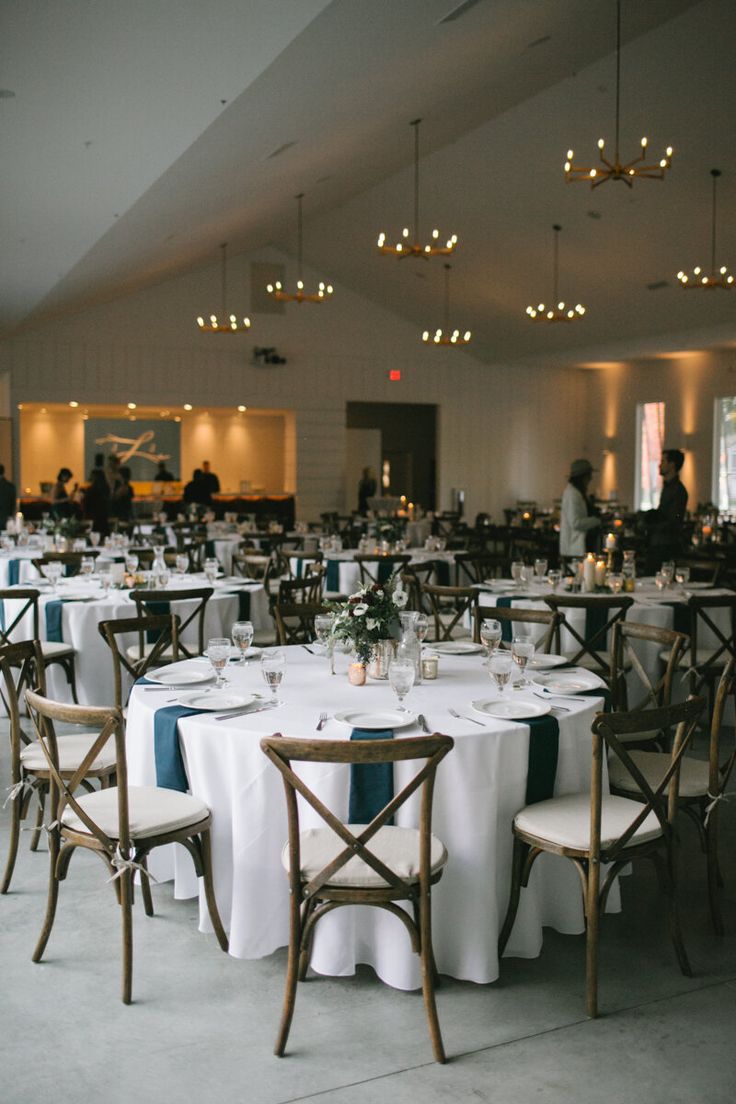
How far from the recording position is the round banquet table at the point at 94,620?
251 inches

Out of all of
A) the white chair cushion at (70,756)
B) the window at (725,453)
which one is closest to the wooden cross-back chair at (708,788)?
the white chair cushion at (70,756)

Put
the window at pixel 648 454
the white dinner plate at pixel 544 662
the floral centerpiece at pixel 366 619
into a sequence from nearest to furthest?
the floral centerpiece at pixel 366 619 < the white dinner plate at pixel 544 662 < the window at pixel 648 454

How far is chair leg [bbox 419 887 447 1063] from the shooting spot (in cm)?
282

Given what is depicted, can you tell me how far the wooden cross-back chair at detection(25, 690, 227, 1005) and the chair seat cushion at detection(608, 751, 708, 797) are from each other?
1552 mm

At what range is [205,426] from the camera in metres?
21.1

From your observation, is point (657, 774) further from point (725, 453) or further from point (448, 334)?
point (448, 334)

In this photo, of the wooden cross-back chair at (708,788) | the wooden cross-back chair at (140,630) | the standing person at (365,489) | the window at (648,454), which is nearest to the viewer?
the wooden cross-back chair at (708,788)

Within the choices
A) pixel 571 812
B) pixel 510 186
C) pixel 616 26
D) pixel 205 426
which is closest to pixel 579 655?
pixel 571 812

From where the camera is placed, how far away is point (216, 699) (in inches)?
144

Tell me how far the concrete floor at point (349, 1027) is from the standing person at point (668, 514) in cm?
629

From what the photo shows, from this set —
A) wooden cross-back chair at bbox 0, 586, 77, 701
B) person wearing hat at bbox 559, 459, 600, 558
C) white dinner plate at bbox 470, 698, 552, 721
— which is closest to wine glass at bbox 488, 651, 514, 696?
white dinner plate at bbox 470, 698, 552, 721

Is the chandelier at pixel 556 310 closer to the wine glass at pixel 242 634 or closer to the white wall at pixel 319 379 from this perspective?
the white wall at pixel 319 379

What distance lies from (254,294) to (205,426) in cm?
311

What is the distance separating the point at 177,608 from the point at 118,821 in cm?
342
